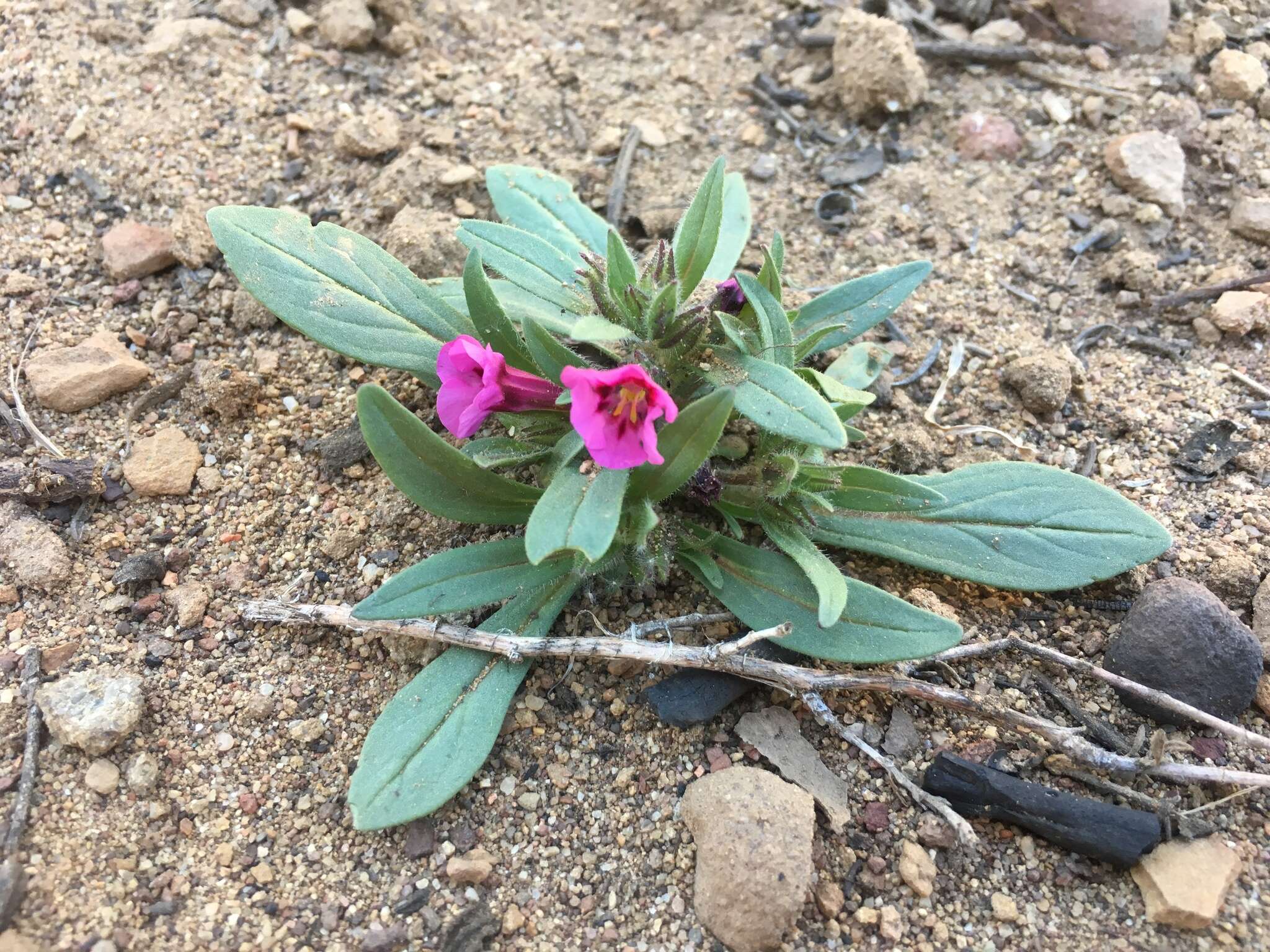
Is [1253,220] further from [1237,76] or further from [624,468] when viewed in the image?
[624,468]

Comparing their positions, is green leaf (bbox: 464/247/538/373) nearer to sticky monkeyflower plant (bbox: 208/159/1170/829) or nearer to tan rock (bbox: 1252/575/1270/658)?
sticky monkeyflower plant (bbox: 208/159/1170/829)

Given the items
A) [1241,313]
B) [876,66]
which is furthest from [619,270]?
[1241,313]

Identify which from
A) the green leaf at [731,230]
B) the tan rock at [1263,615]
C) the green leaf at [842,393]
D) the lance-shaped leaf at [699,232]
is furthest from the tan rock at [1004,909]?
the green leaf at [731,230]

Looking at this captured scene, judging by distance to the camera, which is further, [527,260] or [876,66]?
[876,66]

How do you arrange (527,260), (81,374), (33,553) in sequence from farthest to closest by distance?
1. (81,374)
2. (527,260)
3. (33,553)

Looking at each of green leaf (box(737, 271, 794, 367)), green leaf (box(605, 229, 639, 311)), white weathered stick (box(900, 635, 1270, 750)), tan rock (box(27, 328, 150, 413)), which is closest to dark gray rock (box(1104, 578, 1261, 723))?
white weathered stick (box(900, 635, 1270, 750))

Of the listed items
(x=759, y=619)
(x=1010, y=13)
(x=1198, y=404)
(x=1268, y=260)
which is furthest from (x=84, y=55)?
(x=1268, y=260)

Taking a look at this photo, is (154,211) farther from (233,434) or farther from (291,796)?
(291,796)
